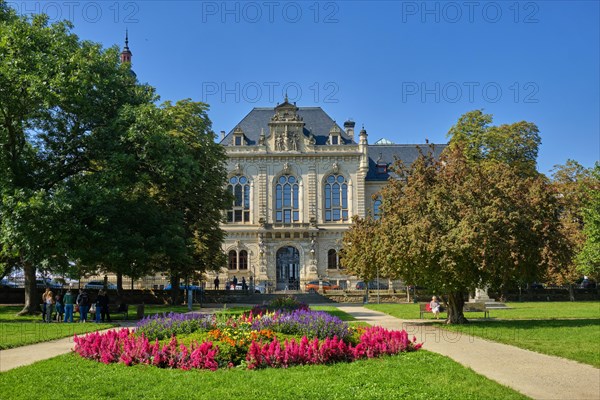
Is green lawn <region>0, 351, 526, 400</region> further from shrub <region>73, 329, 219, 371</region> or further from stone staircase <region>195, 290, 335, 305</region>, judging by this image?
stone staircase <region>195, 290, 335, 305</region>

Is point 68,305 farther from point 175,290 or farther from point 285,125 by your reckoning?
point 285,125

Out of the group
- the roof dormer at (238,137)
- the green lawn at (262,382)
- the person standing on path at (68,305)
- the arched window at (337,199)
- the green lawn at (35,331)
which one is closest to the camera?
the green lawn at (262,382)

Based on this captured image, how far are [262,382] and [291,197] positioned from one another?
57019 mm

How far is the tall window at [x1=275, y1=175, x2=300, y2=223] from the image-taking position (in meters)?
67.4

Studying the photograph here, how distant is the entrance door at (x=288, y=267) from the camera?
65.4 metres

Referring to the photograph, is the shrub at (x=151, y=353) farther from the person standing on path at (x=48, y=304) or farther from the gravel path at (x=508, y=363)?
the person standing on path at (x=48, y=304)

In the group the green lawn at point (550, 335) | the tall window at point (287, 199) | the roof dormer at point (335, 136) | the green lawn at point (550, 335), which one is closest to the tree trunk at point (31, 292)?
the green lawn at point (550, 335)

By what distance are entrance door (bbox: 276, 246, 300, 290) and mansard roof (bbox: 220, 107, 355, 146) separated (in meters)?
13.4

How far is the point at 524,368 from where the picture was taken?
12.3 meters

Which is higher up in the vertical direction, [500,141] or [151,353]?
[500,141]

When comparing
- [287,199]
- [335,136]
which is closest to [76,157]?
[287,199]

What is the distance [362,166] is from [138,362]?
55917mm

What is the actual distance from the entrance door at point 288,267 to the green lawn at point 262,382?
174 ft

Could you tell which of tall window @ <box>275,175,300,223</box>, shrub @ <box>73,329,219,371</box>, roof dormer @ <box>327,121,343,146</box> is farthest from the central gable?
shrub @ <box>73,329,219,371</box>
